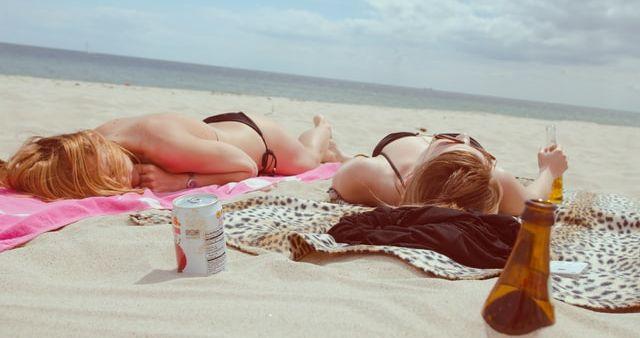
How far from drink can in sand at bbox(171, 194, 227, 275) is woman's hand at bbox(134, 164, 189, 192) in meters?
1.75

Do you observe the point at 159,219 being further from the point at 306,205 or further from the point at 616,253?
the point at 616,253

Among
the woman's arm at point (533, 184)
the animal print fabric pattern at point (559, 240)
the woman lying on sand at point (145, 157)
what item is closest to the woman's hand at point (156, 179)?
the woman lying on sand at point (145, 157)

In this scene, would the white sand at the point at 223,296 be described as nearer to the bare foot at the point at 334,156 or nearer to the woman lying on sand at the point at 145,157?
the woman lying on sand at the point at 145,157

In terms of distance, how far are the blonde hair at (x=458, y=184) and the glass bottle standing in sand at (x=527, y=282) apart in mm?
1130

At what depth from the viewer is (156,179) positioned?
3438 mm

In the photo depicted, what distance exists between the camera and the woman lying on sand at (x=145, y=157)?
3059 mm

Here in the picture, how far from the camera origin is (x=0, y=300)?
1.55 meters

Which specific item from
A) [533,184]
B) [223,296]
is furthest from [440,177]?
[223,296]

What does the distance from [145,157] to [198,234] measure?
1.92 metres

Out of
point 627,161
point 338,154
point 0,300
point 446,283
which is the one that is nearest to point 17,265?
point 0,300

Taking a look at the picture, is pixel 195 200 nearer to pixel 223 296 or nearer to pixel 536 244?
pixel 223 296

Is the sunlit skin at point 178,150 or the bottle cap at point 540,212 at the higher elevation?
the bottle cap at point 540,212

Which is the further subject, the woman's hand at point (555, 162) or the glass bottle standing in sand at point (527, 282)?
the woman's hand at point (555, 162)

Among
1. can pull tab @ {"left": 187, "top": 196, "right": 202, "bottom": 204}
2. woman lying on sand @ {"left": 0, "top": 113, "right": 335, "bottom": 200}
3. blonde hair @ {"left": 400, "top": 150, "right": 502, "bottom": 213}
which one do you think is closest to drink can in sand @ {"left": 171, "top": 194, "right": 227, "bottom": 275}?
can pull tab @ {"left": 187, "top": 196, "right": 202, "bottom": 204}
